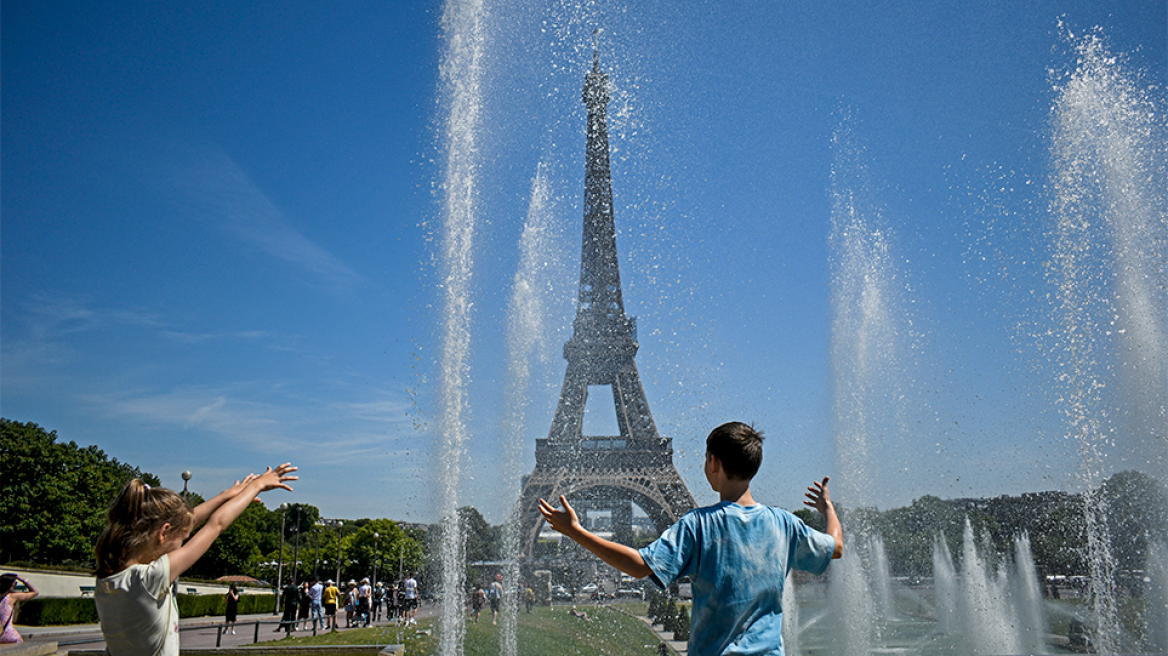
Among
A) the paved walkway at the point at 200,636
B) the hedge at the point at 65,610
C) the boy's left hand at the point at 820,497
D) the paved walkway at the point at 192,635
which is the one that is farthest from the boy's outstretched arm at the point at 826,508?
the hedge at the point at 65,610

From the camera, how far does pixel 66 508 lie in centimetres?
4016

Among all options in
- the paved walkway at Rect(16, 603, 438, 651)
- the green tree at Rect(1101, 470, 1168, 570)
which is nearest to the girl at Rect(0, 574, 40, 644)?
the paved walkway at Rect(16, 603, 438, 651)

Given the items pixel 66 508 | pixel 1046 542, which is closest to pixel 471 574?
pixel 66 508

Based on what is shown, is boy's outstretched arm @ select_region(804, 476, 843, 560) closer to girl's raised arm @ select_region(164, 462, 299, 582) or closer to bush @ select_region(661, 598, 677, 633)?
girl's raised arm @ select_region(164, 462, 299, 582)

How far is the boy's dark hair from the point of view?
7.96 feet

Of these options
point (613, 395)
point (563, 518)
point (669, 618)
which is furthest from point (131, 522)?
point (613, 395)

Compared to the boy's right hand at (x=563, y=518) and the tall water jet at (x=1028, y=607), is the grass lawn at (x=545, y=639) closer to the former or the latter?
the tall water jet at (x=1028, y=607)

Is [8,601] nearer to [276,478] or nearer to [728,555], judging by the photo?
[276,478]

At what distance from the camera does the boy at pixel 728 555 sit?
229 cm

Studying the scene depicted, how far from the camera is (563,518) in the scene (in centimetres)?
237

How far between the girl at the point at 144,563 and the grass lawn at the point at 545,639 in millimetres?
9875

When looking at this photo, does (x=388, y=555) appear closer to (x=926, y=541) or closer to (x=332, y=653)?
(x=926, y=541)

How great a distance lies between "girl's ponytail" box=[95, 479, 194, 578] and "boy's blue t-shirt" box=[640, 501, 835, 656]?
191 centimetres

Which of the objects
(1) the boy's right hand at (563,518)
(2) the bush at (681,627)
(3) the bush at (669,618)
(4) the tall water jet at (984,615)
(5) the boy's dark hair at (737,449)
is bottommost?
(3) the bush at (669,618)
